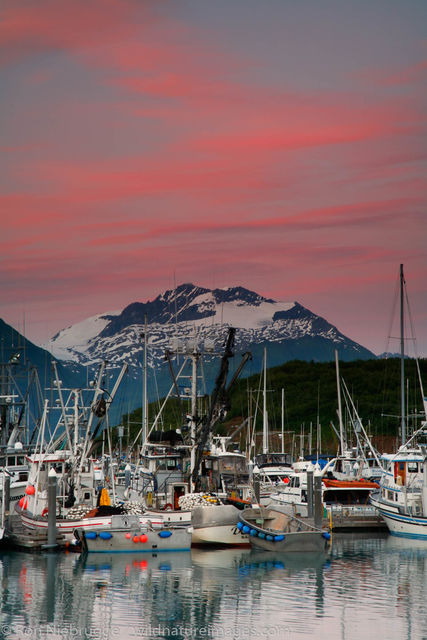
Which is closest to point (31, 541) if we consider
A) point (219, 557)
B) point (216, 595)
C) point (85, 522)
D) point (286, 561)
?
point (85, 522)

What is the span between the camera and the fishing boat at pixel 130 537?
153ft

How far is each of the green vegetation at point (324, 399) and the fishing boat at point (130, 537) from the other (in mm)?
71938

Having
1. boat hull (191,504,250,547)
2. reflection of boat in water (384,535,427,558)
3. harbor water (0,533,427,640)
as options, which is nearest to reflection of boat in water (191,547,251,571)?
harbor water (0,533,427,640)

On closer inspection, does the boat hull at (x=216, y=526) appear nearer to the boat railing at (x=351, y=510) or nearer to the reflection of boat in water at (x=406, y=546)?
the reflection of boat in water at (x=406, y=546)

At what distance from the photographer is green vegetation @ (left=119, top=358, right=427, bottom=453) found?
127 metres

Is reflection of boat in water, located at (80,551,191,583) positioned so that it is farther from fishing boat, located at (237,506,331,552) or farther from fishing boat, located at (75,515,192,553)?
fishing boat, located at (237,506,331,552)

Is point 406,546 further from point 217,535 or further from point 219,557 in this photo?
point 219,557

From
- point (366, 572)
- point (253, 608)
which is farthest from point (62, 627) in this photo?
point (366, 572)

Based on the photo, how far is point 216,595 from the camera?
38.4 m

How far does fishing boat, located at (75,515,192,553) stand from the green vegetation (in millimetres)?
71938

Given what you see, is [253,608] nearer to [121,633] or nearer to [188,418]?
[121,633]

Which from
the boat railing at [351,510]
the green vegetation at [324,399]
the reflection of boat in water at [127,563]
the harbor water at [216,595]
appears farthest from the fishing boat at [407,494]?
the green vegetation at [324,399]

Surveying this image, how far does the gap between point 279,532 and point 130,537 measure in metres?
7.44

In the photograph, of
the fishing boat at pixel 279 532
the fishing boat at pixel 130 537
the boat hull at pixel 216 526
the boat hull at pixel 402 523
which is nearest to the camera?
the fishing boat at pixel 130 537
